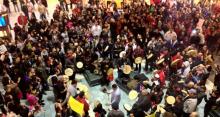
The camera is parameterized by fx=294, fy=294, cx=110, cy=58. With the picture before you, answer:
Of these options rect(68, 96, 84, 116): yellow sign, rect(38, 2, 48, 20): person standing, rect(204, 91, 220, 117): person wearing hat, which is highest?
rect(38, 2, 48, 20): person standing

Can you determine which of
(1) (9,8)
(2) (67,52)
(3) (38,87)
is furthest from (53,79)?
(1) (9,8)

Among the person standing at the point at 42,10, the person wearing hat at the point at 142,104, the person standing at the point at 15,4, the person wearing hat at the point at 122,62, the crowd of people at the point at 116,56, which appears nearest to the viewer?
the person wearing hat at the point at 142,104

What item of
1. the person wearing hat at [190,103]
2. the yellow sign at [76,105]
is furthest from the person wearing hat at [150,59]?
the yellow sign at [76,105]

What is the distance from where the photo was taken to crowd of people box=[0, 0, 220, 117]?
29.3 feet

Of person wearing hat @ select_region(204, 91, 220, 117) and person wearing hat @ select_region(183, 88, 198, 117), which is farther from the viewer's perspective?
person wearing hat @ select_region(204, 91, 220, 117)

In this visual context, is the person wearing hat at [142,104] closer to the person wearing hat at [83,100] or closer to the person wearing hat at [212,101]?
the person wearing hat at [83,100]

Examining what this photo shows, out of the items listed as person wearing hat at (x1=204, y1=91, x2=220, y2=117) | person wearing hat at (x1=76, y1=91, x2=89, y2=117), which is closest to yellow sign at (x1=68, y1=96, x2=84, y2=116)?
person wearing hat at (x1=76, y1=91, x2=89, y2=117)

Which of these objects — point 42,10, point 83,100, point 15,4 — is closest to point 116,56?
point 83,100

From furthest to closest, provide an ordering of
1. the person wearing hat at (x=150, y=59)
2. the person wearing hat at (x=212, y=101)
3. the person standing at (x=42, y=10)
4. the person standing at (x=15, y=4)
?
the person standing at (x=15, y=4) → the person standing at (x=42, y=10) → the person wearing hat at (x=150, y=59) → the person wearing hat at (x=212, y=101)

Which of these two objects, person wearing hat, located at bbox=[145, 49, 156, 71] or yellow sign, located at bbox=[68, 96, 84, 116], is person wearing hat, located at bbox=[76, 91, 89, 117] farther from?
person wearing hat, located at bbox=[145, 49, 156, 71]

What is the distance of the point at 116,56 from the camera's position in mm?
13031

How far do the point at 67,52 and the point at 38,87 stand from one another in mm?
2417

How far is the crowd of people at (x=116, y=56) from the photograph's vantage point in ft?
29.3

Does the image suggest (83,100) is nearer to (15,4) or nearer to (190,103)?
(190,103)
